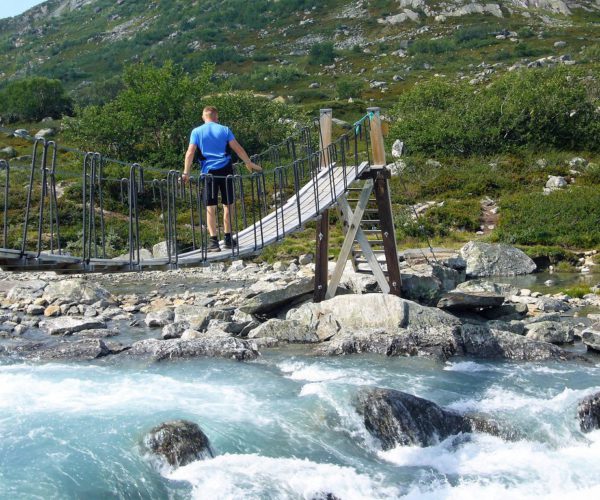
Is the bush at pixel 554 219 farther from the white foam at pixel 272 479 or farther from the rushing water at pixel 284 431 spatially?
the white foam at pixel 272 479

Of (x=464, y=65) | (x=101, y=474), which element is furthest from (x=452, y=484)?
(x=464, y=65)

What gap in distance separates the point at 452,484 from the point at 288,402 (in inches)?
114

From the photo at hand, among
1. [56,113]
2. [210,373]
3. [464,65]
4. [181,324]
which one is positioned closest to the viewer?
[210,373]

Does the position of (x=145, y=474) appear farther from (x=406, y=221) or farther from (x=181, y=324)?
(x=406, y=221)

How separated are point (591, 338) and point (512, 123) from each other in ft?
80.2

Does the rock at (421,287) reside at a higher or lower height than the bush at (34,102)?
lower

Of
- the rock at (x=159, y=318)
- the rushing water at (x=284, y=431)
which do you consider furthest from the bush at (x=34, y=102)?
the rushing water at (x=284, y=431)

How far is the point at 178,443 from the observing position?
8.41m

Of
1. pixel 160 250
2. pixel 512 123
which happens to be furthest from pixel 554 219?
pixel 160 250

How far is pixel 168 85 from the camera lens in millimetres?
39969

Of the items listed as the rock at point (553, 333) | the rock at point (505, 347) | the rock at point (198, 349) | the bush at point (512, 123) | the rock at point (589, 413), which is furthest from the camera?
the bush at point (512, 123)

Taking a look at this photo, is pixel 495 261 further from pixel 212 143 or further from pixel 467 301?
pixel 212 143

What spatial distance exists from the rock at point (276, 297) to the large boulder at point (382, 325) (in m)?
0.93

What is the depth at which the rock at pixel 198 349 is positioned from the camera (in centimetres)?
1277
